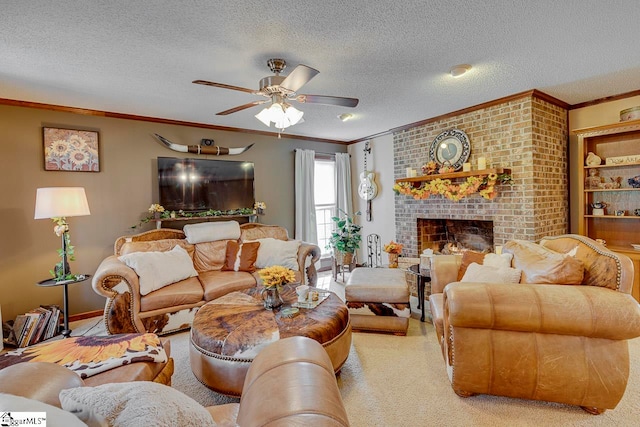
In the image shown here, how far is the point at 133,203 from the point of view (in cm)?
379

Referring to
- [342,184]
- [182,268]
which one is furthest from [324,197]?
[182,268]

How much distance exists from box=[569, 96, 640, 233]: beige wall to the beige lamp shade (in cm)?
531

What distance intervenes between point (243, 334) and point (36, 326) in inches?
96.1

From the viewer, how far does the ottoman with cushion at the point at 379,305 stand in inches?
111

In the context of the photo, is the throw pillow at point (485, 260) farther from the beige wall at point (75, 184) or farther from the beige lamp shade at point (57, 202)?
the beige lamp shade at point (57, 202)

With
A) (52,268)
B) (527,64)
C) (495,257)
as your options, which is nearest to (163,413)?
(495,257)

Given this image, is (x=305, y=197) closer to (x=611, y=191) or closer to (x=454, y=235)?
(x=454, y=235)

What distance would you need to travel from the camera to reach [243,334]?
195 centimetres

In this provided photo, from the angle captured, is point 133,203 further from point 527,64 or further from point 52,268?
point 527,64

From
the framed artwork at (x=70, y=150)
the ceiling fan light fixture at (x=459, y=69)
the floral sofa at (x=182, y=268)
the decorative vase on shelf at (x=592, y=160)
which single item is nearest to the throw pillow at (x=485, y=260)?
the ceiling fan light fixture at (x=459, y=69)

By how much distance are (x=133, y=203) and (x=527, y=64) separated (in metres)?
4.45

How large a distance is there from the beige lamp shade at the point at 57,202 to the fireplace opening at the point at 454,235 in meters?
4.16

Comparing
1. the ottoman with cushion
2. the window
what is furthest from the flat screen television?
the ottoman with cushion

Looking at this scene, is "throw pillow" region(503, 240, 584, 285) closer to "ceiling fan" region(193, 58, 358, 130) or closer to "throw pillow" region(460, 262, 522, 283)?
"throw pillow" region(460, 262, 522, 283)
